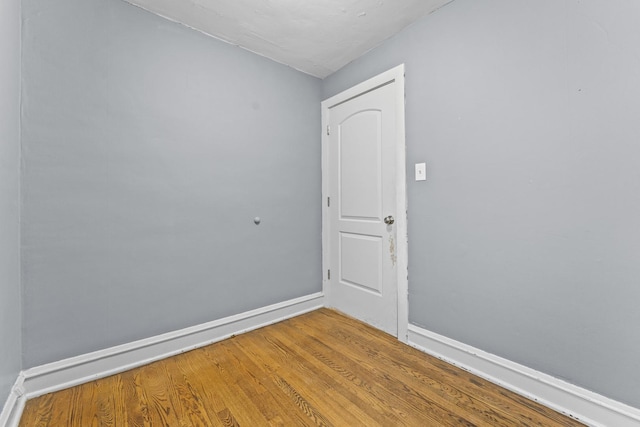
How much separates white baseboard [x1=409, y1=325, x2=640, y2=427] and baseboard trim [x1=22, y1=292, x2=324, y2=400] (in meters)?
1.37

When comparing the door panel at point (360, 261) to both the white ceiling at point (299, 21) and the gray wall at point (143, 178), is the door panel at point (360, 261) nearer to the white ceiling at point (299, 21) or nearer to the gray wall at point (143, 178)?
the gray wall at point (143, 178)

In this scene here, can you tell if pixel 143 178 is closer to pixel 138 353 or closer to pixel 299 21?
pixel 138 353

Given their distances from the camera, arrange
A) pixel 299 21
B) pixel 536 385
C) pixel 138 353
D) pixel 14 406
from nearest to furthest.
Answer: pixel 14 406
pixel 536 385
pixel 138 353
pixel 299 21

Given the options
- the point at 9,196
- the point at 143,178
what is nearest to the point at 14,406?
the point at 9,196

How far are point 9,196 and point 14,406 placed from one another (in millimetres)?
1039

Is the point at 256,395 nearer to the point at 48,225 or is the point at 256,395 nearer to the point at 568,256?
the point at 48,225

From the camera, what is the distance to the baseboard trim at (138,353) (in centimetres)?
149

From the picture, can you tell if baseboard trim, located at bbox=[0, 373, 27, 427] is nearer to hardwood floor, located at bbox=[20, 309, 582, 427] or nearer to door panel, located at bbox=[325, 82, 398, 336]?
hardwood floor, located at bbox=[20, 309, 582, 427]

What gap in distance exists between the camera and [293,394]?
148cm

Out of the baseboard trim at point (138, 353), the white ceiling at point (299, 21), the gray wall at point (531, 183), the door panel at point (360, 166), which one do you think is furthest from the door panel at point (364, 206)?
the baseboard trim at point (138, 353)

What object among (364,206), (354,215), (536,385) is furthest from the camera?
(354,215)

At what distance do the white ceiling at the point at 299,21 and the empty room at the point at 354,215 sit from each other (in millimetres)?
17

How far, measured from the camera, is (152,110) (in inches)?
72.5

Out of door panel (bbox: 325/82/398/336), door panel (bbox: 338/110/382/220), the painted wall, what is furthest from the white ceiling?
the painted wall
